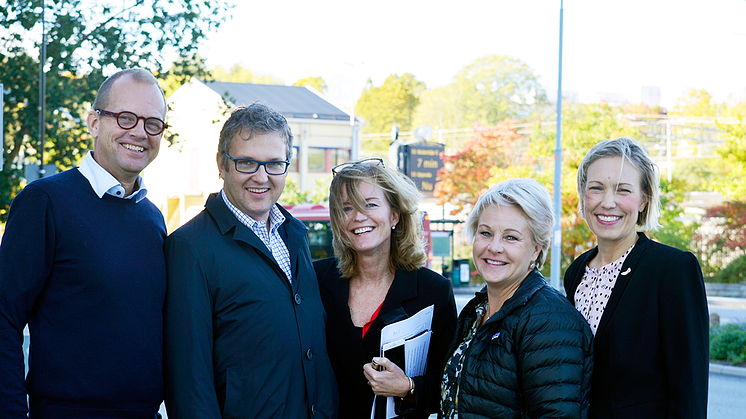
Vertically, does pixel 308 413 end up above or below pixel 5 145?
below

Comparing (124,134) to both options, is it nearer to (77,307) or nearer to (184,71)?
(77,307)

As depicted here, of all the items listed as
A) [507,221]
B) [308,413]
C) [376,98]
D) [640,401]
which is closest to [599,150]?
[507,221]

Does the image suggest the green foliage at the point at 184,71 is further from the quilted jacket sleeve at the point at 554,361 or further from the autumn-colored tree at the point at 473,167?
the autumn-colored tree at the point at 473,167

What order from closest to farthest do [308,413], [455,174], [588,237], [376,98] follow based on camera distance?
[308,413] → [588,237] → [455,174] → [376,98]

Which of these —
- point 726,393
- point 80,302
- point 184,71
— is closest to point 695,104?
point 726,393

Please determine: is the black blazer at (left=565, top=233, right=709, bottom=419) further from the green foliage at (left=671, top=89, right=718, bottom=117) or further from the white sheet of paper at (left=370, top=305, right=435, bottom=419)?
the green foliage at (left=671, top=89, right=718, bottom=117)

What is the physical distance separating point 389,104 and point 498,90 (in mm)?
11615

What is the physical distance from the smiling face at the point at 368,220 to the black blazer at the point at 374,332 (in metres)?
0.22

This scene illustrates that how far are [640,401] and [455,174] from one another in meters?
20.5

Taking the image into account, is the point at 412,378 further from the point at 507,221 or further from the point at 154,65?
the point at 154,65

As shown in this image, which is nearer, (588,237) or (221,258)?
(221,258)

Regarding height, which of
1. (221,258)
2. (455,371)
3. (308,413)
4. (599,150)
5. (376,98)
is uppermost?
(376,98)

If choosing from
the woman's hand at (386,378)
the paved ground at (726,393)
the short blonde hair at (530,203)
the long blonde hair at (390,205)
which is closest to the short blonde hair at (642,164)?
the short blonde hair at (530,203)

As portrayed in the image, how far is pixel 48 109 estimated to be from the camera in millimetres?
9492
